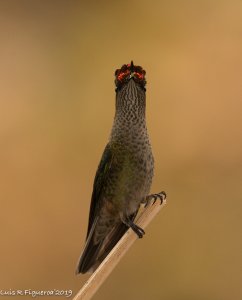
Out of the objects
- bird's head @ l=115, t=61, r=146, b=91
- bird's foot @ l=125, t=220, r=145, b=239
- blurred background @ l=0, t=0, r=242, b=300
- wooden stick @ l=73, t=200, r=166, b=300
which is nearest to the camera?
wooden stick @ l=73, t=200, r=166, b=300

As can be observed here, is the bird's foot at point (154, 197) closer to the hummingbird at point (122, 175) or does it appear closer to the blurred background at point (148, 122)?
the hummingbird at point (122, 175)

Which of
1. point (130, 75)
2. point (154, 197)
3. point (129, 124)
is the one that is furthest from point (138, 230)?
point (130, 75)

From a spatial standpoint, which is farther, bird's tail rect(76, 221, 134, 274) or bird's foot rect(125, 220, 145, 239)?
bird's tail rect(76, 221, 134, 274)

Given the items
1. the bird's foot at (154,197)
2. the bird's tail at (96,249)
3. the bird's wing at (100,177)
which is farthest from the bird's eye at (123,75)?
the bird's tail at (96,249)

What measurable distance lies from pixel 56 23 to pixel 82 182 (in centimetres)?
92

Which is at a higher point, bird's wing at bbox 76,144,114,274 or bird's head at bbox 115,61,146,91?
bird's head at bbox 115,61,146,91

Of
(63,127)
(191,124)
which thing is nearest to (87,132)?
(63,127)

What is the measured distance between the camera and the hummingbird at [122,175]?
162cm

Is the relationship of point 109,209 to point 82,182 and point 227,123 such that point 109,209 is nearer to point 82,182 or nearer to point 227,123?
point 82,182

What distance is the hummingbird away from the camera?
1.62 metres

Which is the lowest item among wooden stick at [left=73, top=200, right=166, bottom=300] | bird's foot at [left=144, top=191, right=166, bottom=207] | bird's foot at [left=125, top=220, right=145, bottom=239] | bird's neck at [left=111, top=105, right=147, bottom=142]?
wooden stick at [left=73, top=200, right=166, bottom=300]

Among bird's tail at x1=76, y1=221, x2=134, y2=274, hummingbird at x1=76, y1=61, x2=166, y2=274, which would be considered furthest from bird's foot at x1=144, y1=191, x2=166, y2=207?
bird's tail at x1=76, y1=221, x2=134, y2=274

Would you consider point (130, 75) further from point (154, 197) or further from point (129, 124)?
point (154, 197)

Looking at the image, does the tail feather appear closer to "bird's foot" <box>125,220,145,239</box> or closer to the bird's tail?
the bird's tail
